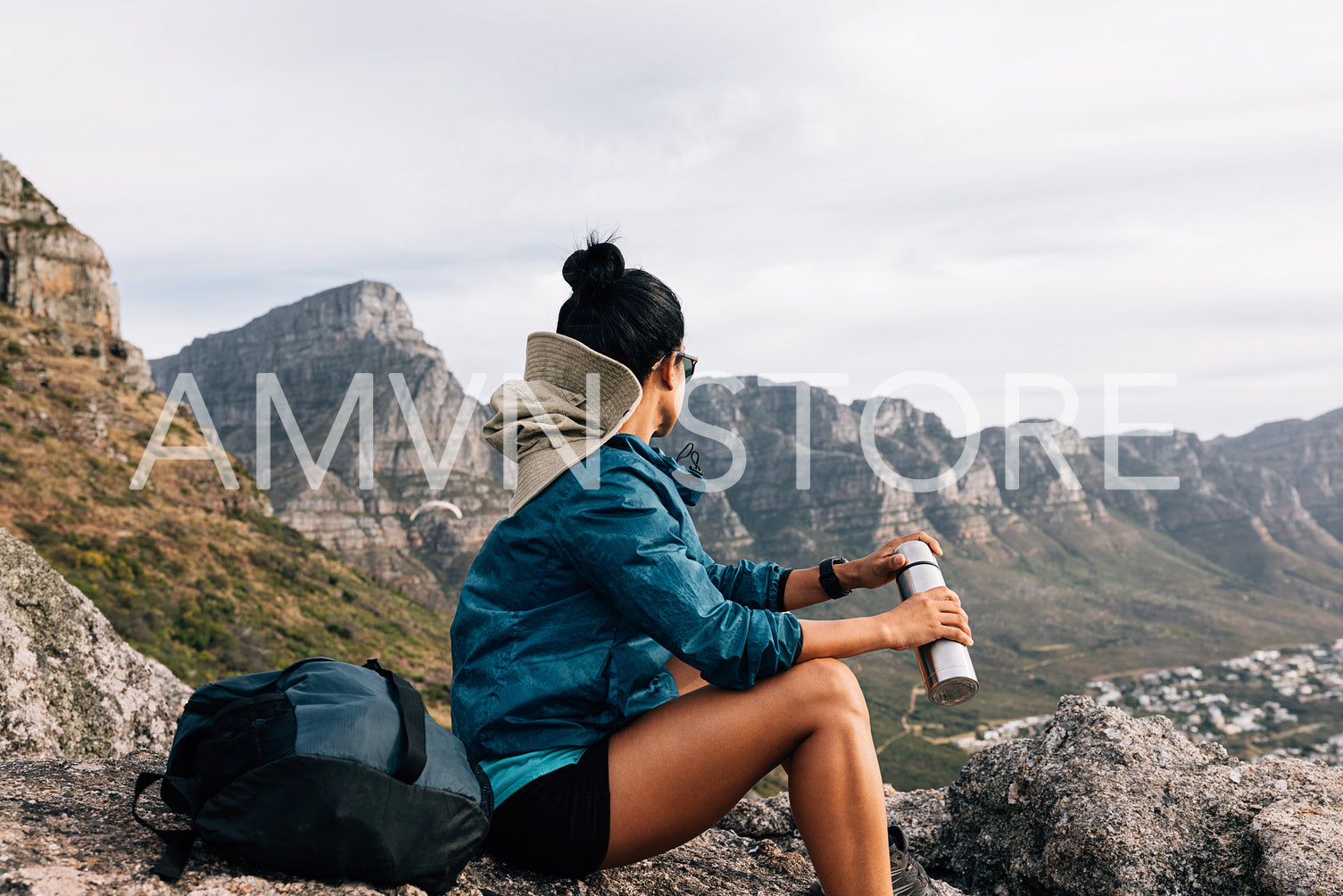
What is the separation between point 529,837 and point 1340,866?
10.7 feet

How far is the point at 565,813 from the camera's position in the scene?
8.37 ft

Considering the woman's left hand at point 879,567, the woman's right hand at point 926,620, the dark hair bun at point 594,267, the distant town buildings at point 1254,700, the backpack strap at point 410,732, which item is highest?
the dark hair bun at point 594,267

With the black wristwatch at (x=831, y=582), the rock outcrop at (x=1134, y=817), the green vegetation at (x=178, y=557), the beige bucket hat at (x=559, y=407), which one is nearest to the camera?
the beige bucket hat at (x=559, y=407)

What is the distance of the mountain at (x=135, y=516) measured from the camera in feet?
90.1

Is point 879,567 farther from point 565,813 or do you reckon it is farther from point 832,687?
point 565,813

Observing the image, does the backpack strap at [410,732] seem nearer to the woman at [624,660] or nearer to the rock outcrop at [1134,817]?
the woman at [624,660]

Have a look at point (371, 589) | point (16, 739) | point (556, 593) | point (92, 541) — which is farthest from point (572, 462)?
point (371, 589)

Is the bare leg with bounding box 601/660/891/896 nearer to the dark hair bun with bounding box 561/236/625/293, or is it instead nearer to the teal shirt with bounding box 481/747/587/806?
the teal shirt with bounding box 481/747/587/806

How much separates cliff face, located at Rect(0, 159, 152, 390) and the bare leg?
5830 cm

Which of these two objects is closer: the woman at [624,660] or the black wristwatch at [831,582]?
the woman at [624,660]

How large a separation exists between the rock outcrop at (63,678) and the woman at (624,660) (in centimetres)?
332

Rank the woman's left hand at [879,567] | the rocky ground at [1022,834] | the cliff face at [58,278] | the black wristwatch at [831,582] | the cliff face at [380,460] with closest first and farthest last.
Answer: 1. the rocky ground at [1022,834]
2. the woman's left hand at [879,567]
3. the black wristwatch at [831,582]
4. the cliff face at [58,278]
5. the cliff face at [380,460]

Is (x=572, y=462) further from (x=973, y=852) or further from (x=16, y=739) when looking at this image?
(x=16, y=739)

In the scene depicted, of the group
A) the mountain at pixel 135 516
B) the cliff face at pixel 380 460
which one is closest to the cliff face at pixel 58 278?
the mountain at pixel 135 516
